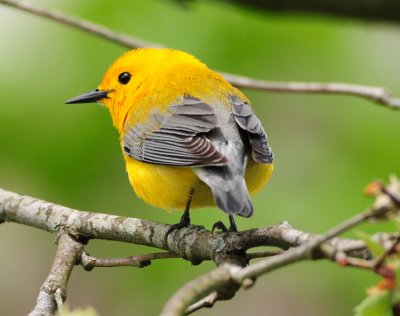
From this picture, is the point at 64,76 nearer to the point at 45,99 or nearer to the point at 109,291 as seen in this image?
the point at 45,99

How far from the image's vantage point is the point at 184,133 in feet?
15.2

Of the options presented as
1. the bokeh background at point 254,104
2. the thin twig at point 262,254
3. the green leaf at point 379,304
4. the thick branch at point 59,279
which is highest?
the bokeh background at point 254,104

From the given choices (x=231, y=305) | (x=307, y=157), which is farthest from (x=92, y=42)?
(x=231, y=305)

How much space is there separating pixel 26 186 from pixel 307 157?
198 cm

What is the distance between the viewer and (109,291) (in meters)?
6.59

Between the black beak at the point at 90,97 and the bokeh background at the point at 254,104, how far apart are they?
8 centimetres

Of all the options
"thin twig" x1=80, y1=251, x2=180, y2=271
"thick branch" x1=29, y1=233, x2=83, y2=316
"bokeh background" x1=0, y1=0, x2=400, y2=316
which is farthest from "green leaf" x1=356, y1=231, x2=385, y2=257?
"bokeh background" x1=0, y1=0, x2=400, y2=316

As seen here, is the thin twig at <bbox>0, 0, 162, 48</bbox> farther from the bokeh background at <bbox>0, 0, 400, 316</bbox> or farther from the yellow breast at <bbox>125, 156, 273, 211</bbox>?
the yellow breast at <bbox>125, 156, 273, 211</bbox>

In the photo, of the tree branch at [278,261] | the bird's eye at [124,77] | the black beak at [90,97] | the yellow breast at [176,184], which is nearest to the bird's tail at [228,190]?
the yellow breast at [176,184]

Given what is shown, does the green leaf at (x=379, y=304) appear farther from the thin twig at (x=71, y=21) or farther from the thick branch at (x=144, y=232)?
the thin twig at (x=71, y=21)

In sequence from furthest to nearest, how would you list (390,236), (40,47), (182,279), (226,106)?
1. (40,47)
2. (182,279)
3. (226,106)
4. (390,236)

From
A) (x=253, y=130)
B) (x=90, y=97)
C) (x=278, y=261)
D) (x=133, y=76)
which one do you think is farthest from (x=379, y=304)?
(x=133, y=76)

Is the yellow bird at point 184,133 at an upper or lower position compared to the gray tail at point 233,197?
upper

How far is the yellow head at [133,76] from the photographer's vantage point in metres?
5.73
